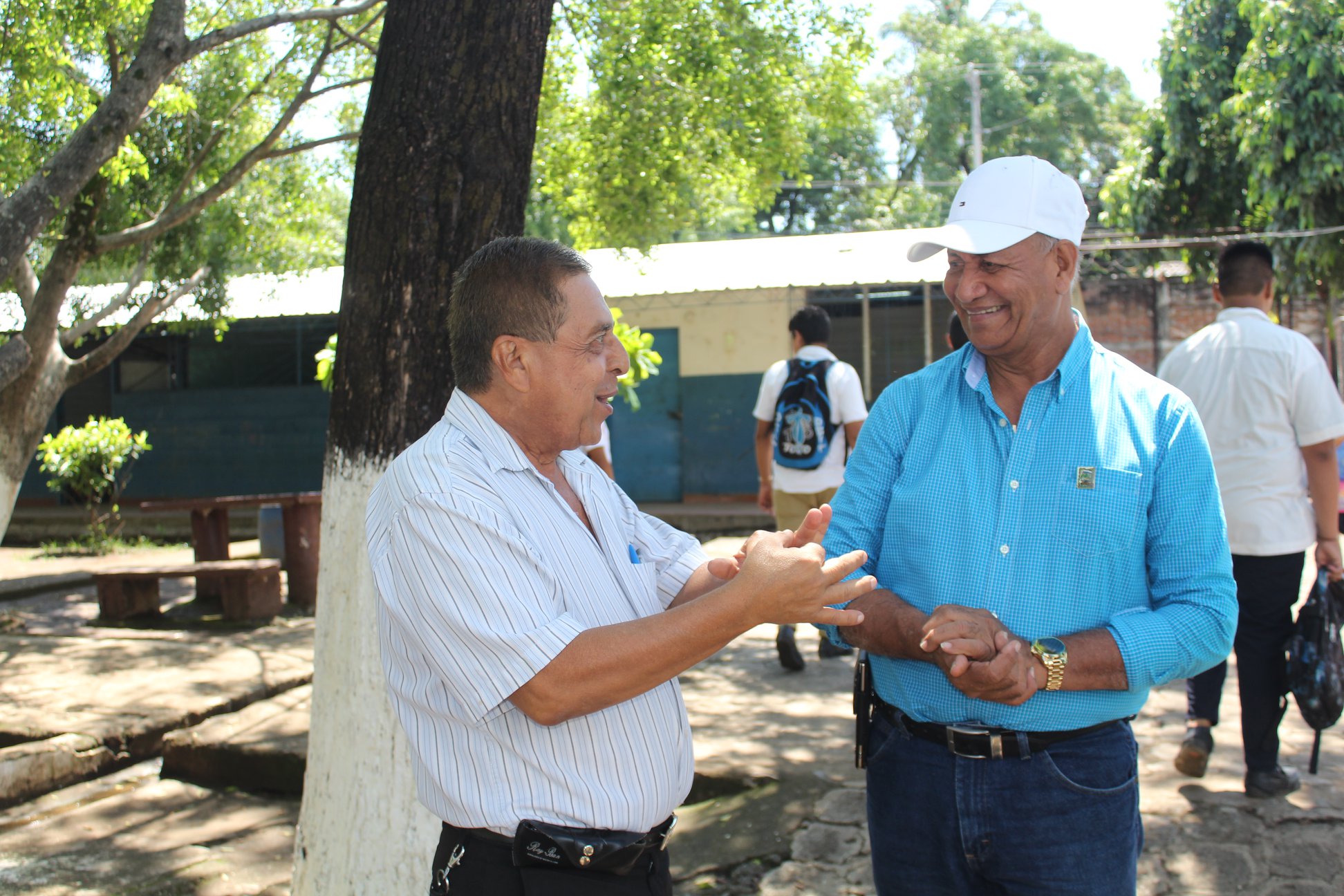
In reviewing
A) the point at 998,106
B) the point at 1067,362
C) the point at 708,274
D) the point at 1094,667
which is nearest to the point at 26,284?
the point at 1067,362

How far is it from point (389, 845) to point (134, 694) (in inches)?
137

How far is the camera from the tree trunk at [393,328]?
10.6 feet

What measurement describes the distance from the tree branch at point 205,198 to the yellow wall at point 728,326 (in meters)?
8.07

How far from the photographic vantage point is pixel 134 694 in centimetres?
603

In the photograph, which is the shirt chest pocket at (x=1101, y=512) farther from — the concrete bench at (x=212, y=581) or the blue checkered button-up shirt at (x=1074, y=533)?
the concrete bench at (x=212, y=581)

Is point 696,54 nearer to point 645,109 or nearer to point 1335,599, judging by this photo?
point 645,109

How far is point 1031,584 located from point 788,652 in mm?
4493

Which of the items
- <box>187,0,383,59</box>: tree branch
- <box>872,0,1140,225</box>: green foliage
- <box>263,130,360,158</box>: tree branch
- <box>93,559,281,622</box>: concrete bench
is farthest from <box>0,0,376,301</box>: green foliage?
<box>872,0,1140,225</box>: green foliage

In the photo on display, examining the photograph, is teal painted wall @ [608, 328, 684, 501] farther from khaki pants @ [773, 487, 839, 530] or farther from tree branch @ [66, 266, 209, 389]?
khaki pants @ [773, 487, 839, 530]

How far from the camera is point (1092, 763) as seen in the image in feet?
6.82

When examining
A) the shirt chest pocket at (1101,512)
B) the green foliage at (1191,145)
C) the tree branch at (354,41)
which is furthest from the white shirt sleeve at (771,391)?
the green foliage at (1191,145)

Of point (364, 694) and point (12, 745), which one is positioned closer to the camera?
point (364, 694)

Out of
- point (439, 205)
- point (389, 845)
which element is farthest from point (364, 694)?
point (439, 205)

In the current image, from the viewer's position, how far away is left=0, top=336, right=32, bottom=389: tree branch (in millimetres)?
4887
